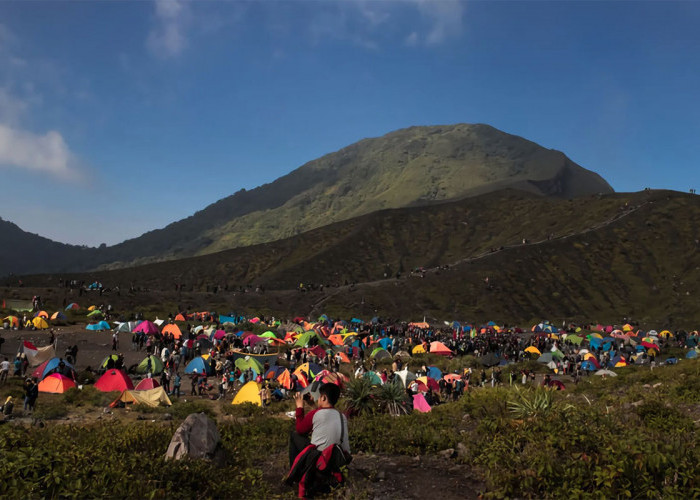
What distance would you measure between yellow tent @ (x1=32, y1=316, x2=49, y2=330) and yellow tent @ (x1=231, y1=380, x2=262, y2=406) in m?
26.4

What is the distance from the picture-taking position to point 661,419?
32.2 ft

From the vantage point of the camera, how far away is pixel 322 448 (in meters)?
5.97

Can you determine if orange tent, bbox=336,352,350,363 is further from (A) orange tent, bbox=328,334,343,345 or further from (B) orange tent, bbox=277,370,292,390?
(B) orange tent, bbox=277,370,292,390

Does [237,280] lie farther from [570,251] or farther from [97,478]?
[97,478]

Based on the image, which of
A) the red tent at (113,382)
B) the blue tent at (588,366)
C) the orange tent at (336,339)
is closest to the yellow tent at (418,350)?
the orange tent at (336,339)

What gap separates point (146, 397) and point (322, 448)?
621 inches

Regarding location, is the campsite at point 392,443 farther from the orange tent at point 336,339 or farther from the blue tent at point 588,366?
the orange tent at point 336,339

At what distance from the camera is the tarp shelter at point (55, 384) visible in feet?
68.0

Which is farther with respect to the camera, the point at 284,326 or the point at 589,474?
the point at 284,326

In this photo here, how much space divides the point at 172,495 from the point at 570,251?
10782 centimetres

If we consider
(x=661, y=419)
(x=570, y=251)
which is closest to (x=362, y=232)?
(x=570, y=251)

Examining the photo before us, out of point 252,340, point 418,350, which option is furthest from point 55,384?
point 418,350

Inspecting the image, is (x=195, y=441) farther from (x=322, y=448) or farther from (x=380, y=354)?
(x=380, y=354)

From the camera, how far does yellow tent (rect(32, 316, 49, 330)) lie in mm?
38500
